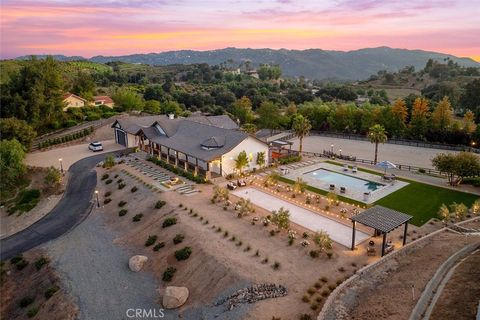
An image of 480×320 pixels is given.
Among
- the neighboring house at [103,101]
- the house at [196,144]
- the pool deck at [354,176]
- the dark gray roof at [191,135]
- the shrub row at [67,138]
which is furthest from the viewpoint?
the neighboring house at [103,101]

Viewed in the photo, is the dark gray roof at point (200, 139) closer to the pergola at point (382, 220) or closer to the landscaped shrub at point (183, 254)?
the landscaped shrub at point (183, 254)

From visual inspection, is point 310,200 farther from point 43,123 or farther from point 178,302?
point 43,123

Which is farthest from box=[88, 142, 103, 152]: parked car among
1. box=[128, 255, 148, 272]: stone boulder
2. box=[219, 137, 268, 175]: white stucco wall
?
box=[128, 255, 148, 272]: stone boulder

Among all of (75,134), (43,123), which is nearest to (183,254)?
(75,134)

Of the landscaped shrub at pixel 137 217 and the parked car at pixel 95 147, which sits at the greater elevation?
the parked car at pixel 95 147

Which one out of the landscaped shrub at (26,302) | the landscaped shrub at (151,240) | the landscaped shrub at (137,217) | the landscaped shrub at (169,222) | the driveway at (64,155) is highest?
the driveway at (64,155)

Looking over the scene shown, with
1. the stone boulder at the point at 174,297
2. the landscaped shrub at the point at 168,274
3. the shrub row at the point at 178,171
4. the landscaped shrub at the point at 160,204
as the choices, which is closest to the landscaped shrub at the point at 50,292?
the landscaped shrub at the point at 168,274

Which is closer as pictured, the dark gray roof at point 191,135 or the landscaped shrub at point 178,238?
the landscaped shrub at point 178,238

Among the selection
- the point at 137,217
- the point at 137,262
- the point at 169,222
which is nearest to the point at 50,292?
the point at 137,262
